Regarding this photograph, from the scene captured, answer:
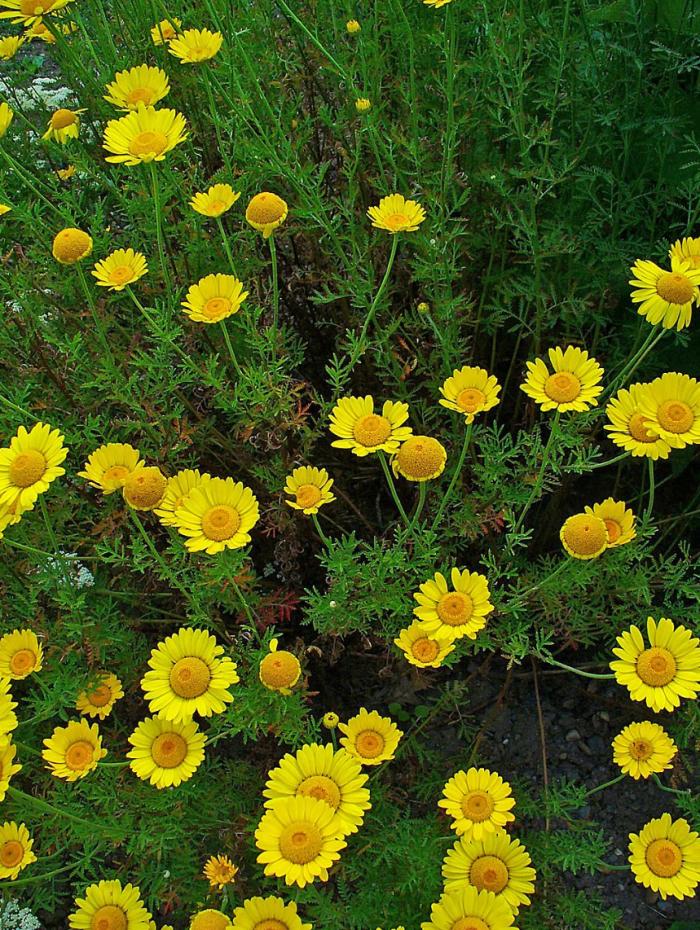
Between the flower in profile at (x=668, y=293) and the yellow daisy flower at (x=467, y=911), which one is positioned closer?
the yellow daisy flower at (x=467, y=911)

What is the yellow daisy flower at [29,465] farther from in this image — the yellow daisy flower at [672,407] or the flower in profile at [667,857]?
the flower in profile at [667,857]

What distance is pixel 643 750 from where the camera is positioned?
1.94 metres

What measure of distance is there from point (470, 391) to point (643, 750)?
904 mm

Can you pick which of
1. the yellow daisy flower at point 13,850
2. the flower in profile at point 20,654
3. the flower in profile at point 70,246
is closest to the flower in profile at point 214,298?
the flower in profile at point 70,246

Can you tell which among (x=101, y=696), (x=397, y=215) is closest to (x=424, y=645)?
(x=101, y=696)

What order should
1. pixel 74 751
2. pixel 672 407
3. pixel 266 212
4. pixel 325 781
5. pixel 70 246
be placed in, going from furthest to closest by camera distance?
1. pixel 70 246
2. pixel 266 212
3. pixel 74 751
4. pixel 672 407
5. pixel 325 781

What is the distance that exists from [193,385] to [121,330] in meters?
0.32

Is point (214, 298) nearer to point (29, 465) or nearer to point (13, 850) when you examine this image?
point (29, 465)

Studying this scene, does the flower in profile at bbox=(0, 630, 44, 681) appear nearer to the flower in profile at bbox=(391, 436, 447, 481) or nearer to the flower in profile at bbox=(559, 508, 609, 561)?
the flower in profile at bbox=(391, 436, 447, 481)

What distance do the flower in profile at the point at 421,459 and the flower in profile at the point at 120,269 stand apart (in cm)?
92

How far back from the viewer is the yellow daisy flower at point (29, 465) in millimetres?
1949

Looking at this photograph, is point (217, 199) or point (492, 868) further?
point (217, 199)

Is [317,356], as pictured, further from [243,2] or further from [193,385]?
[243,2]

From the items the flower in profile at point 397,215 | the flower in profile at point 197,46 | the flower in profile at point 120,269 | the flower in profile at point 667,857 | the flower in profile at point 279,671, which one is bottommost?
the flower in profile at point 667,857
